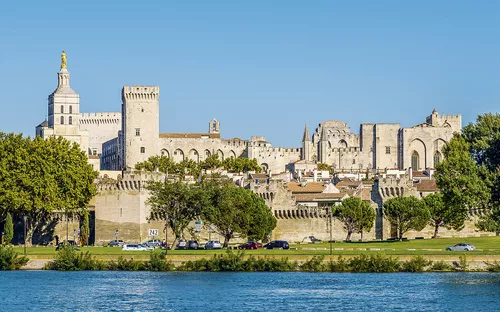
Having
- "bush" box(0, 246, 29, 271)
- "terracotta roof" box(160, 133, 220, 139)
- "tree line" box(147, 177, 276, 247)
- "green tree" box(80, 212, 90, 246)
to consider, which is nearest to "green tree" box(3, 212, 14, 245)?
"green tree" box(80, 212, 90, 246)

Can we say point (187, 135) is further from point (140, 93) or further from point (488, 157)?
point (488, 157)

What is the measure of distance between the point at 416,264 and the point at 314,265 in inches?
206

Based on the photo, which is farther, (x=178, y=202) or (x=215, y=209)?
(x=178, y=202)

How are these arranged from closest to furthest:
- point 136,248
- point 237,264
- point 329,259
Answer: point 329,259 < point 237,264 < point 136,248

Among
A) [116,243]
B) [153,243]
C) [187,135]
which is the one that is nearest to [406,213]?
[153,243]

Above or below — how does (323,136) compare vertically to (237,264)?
above

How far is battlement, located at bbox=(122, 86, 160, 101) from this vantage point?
510 ft

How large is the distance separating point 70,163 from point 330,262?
36.8 meters

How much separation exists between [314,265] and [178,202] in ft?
78.2

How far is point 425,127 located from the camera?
165m

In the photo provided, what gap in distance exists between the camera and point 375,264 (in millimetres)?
70938

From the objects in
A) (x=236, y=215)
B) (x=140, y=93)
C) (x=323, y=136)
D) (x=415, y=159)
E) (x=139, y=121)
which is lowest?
(x=236, y=215)

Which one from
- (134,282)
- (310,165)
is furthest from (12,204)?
(310,165)

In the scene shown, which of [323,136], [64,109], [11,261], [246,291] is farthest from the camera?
[323,136]
